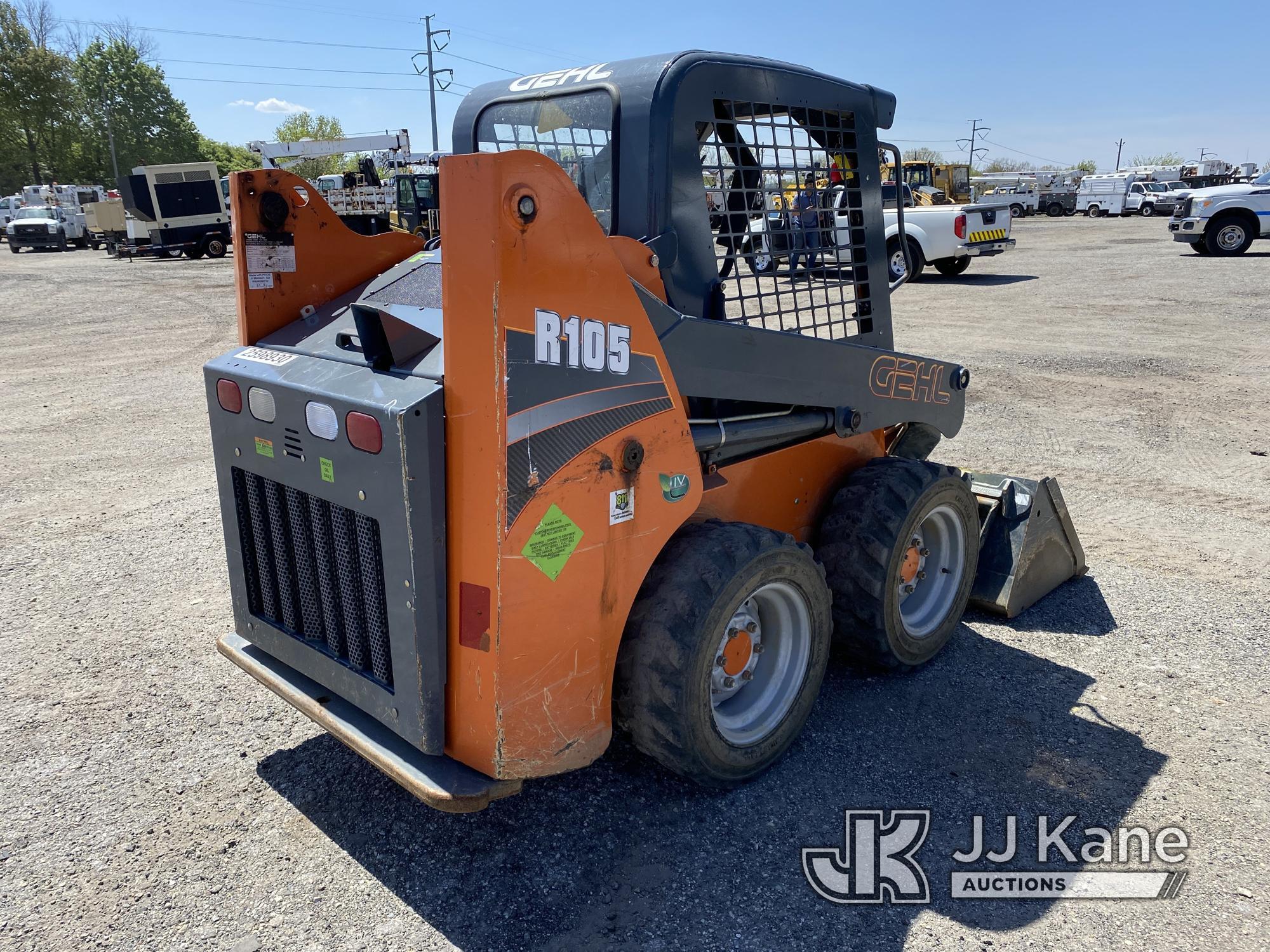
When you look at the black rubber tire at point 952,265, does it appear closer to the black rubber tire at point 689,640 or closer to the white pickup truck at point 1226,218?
the white pickup truck at point 1226,218

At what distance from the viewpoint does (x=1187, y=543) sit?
5.56m

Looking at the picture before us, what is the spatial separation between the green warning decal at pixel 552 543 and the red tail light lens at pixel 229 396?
127cm

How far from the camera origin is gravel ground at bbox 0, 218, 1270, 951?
8.90ft

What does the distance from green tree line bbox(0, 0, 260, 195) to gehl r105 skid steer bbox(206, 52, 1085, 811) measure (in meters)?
61.2

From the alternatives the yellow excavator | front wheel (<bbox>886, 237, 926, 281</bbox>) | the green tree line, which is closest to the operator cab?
front wheel (<bbox>886, 237, 926, 281</bbox>)

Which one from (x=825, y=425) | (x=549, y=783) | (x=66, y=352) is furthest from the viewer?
(x=66, y=352)

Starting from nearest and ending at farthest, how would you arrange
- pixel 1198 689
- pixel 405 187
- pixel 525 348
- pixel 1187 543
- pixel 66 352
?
pixel 525 348 < pixel 1198 689 < pixel 1187 543 < pixel 66 352 < pixel 405 187

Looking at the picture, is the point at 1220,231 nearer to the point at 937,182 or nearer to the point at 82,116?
the point at 937,182

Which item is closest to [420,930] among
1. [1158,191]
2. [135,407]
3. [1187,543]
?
[1187,543]

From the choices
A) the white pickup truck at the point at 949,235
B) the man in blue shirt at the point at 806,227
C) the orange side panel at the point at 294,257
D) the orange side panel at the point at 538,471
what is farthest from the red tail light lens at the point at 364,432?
the white pickup truck at the point at 949,235

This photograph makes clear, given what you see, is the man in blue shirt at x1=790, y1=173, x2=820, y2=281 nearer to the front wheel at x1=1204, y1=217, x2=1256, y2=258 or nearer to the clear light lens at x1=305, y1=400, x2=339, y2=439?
the clear light lens at x1=305, y1=400, x2=339, y2=439

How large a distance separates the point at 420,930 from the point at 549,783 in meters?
0.78

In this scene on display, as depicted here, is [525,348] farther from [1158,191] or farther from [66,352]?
[1158,191]

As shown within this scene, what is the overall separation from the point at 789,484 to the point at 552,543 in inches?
59.7
